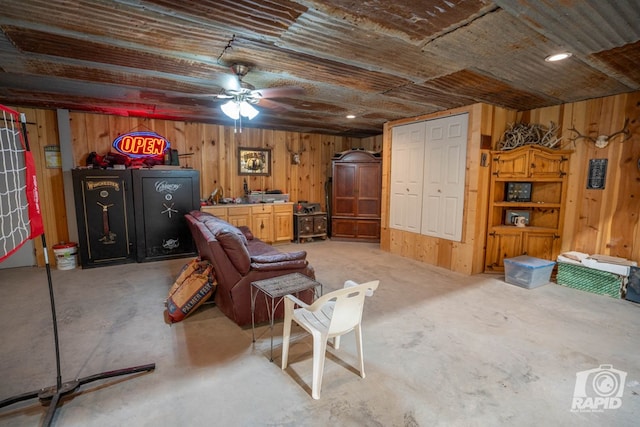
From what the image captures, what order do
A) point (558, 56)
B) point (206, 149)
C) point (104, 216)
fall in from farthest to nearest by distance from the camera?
1. point (206, 149)
2. point (104, 216)
3. point (558, 56)

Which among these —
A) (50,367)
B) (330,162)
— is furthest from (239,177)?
(50,367)

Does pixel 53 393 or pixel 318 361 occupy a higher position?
pixel 318 361

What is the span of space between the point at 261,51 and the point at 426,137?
315cm

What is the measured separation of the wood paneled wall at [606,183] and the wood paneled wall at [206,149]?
149 inches

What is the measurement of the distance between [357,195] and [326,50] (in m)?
4.13

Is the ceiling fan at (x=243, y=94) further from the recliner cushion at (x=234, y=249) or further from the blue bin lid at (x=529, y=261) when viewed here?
the blue bin lid at (x=529, y=261)

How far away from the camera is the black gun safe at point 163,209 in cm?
470

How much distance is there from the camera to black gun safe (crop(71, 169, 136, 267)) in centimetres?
437

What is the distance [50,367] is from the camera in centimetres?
220

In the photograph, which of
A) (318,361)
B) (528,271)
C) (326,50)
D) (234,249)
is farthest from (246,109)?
(528,271)

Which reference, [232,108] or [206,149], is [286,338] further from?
[206,149]

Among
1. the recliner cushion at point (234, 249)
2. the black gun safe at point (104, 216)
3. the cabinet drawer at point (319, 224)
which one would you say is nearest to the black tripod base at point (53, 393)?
the recliner cushion at point (234, 249)

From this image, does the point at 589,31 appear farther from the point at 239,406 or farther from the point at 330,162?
the point at 330,162

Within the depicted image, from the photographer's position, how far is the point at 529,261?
3943mm
